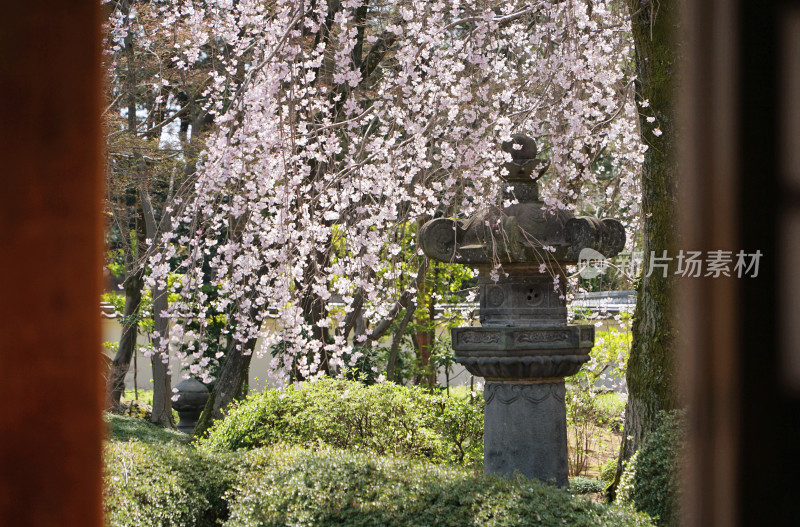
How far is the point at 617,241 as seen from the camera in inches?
202

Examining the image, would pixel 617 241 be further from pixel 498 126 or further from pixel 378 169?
pixel 378 169

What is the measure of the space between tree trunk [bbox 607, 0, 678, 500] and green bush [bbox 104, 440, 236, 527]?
285 cm

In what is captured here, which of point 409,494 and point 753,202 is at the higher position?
point 753,202

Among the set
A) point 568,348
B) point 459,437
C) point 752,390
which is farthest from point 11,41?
point 459,437

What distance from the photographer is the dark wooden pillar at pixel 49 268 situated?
51 centimetres

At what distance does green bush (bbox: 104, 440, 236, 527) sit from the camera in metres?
4.25

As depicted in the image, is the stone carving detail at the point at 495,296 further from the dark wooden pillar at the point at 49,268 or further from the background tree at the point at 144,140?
the dark wooden pillar at the point at 49,268

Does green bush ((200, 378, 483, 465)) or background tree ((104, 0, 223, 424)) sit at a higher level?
background tree ((104, 0, 223, 424))

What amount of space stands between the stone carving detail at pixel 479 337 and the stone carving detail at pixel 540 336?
141 millimetres

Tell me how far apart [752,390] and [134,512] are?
409 centimetres

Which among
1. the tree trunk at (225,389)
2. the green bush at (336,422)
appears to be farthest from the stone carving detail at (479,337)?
the tree trunk at (225,389)

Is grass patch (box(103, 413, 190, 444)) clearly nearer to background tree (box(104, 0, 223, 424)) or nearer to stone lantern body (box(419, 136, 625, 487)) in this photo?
background tree (box(104, 0, 223, 424))

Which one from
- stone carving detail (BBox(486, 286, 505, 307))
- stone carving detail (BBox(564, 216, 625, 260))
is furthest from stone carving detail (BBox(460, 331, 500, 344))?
stone carving detail (BBox(564, 216, 625, 260))

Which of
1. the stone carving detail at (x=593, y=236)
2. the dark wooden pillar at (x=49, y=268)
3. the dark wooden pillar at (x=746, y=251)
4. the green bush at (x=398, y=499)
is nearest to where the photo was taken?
the dark wooden pillar at (x=49, y=268)
